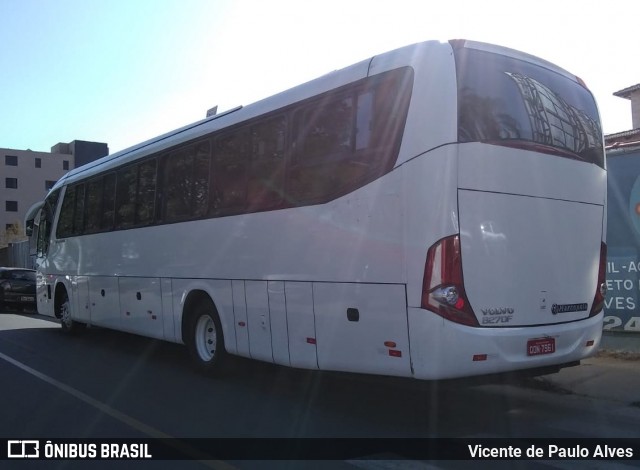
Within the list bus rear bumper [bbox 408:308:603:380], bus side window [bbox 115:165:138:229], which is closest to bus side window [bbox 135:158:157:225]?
bus side window [bbox 115:165:138:229]

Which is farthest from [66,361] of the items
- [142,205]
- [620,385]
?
[620,385]

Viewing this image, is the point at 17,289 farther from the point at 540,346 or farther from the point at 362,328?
the point at 540,346

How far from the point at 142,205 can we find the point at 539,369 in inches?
264

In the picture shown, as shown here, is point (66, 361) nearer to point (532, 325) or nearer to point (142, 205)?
point (142, 205)

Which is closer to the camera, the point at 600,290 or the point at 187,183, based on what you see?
the point at 600,290

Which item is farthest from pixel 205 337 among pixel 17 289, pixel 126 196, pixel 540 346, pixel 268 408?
pixel 17 289

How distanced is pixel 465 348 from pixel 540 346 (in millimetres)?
951

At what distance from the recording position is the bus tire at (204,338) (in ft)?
25.3

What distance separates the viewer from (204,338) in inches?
317

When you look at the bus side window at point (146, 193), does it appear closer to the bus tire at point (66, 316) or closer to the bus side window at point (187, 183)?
the bus side window at point (187, 183)

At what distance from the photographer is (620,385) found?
22.5ft

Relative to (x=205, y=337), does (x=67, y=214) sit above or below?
above

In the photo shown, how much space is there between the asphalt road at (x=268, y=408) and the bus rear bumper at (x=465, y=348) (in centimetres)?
28

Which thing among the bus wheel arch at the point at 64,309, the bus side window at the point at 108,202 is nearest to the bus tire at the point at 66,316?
the bus wheel arch at the point at 64,309
